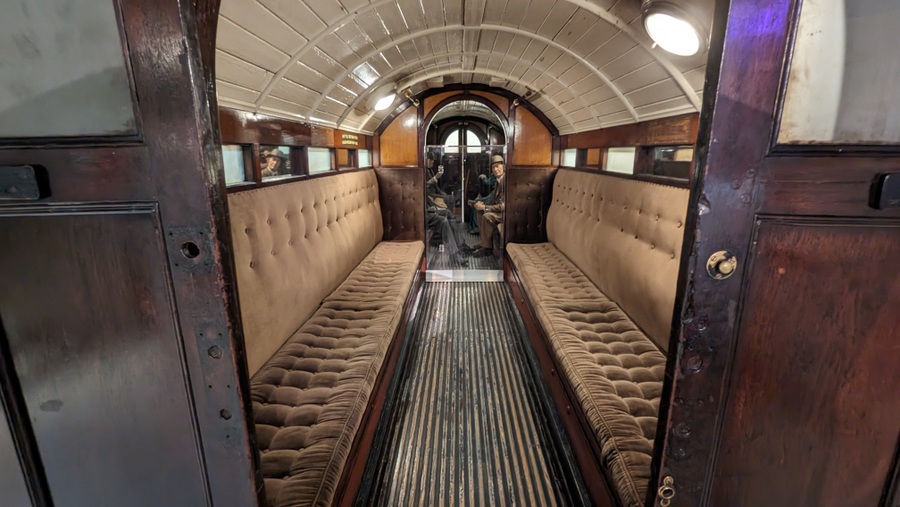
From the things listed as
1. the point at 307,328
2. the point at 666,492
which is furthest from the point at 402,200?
the point at 666,492

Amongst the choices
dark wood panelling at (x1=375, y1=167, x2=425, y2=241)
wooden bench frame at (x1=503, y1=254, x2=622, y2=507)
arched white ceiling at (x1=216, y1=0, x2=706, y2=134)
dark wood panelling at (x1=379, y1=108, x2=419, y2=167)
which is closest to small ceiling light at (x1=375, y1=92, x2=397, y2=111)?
arched white ceiling at (x1=216, y1=0, x2=706, y2=134)

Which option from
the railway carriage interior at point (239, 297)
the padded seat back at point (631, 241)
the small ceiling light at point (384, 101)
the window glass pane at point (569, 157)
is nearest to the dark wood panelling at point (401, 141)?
the small ceiling light at point (384, 101)

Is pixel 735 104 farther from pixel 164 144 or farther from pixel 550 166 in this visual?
pixel 550 166

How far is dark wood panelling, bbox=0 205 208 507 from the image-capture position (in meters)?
0.86

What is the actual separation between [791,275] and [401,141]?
4981mm

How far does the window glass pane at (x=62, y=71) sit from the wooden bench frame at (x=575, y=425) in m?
1.95

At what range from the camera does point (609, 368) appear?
2111 millimetres

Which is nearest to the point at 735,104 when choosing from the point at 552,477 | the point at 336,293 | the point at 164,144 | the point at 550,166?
the point at 164,144

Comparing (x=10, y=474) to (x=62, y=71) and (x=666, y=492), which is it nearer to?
(x=62, y=71)

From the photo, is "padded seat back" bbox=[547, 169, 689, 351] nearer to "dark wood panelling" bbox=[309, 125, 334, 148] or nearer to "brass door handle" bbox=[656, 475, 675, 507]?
"brass door handle" bbox=[656, 475, 675, 507]

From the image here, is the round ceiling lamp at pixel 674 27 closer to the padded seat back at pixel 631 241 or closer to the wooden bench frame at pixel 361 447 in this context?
the padded seat back at pixel 631 241

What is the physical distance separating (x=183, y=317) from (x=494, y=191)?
Result: 6.02 meters

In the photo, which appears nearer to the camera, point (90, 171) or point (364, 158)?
point (90, 171)

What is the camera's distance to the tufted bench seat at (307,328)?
1507 millimetres
